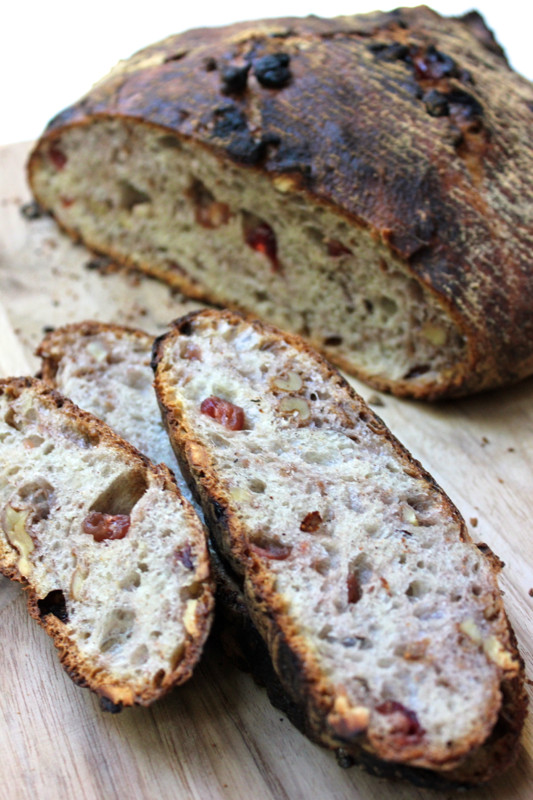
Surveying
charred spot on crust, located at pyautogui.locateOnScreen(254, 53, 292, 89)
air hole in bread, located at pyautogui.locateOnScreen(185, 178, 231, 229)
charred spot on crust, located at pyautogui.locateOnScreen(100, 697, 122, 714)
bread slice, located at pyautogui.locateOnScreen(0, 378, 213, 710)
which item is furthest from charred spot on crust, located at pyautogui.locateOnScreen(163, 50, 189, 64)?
charred spot on crust, located at pyautogui.locateOnScreen(100, 697, 122, 714)

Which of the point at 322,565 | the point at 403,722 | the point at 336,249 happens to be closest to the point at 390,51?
the point at 336,249

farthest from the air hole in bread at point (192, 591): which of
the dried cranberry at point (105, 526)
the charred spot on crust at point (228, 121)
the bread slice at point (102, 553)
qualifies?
the charred spot on crust at point (228, 121)

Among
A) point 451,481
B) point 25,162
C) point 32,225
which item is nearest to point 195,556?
point 451,481

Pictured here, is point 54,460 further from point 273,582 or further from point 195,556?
point 273,582

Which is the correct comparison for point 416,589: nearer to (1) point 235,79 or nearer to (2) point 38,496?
(2) point 38,496

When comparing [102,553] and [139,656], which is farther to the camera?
[102,553]

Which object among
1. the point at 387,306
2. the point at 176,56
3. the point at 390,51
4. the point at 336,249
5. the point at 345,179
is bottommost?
the point at 387,306
